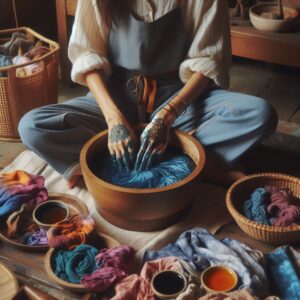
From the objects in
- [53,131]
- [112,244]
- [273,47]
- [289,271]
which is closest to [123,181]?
[112,244]

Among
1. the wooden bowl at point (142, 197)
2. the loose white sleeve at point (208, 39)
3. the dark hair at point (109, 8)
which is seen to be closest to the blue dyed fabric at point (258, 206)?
the wooden bowl at point (142, 197)

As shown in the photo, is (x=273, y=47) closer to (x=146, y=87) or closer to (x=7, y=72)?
(x=146, y=87)

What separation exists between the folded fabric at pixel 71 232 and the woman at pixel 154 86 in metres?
0.23

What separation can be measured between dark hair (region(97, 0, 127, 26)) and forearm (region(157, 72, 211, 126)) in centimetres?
37

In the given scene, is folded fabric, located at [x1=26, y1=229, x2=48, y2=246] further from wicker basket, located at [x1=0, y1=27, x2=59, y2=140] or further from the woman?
wicker basket, located at [x1=0, y1=27, x2=59, y2=140]

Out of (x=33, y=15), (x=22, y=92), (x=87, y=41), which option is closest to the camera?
(x=87, y=41)

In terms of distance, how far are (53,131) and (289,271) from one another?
0.94 meters

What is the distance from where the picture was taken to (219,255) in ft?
5.21

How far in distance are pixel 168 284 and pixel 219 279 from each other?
0.15 meters

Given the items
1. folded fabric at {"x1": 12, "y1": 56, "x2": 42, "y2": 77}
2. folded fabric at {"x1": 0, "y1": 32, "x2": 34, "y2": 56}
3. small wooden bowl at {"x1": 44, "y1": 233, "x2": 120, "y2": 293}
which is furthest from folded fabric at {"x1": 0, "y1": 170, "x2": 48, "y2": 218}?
folded fabric at {"x1": 0, "y1": 32, "x2": 34, "y2": 56}

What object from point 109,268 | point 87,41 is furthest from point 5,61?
point 109,268

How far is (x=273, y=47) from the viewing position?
2.51m

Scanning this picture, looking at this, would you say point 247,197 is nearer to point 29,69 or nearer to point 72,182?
point 72,182

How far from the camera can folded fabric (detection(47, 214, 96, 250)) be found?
1.65 meters
